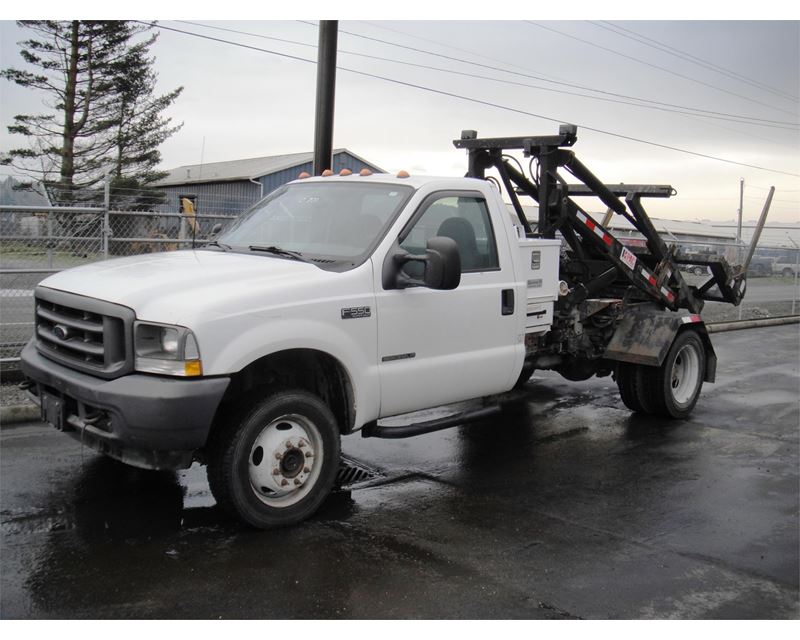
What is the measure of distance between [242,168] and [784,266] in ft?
69.8

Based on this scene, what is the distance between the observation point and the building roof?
30.4 m

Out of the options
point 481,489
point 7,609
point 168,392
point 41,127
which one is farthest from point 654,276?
point 41,127

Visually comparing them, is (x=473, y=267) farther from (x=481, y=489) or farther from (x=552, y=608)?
(x=552, y=608)

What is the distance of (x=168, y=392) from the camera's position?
171 inches

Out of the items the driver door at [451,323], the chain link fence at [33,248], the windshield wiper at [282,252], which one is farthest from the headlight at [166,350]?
the chain link fence at [33,248]

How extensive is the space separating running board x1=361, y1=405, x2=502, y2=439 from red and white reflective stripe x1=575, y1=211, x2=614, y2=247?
233cm

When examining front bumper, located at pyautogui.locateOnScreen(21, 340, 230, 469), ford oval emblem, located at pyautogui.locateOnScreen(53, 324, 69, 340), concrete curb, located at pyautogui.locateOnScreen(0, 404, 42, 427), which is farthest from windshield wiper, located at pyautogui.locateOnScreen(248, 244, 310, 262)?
concrete curb, located at pyautogui.locateOnScreen(0, 404, 42, 427)

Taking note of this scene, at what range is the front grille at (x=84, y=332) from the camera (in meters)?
4.53

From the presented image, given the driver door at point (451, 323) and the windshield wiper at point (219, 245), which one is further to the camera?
the windshield wiper at point (219, 245)

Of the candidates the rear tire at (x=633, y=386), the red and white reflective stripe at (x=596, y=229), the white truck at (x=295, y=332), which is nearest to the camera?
the white truck at (x=295, y=332)

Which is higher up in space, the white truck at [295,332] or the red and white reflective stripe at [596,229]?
the red and white reflective stripe at [596,229]

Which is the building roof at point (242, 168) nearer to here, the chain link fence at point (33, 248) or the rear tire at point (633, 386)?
the chain link fence at point (33, 248)

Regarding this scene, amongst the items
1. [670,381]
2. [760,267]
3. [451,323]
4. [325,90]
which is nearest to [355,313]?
[451,323]

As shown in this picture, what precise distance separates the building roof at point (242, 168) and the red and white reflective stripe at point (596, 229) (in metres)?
23.0
